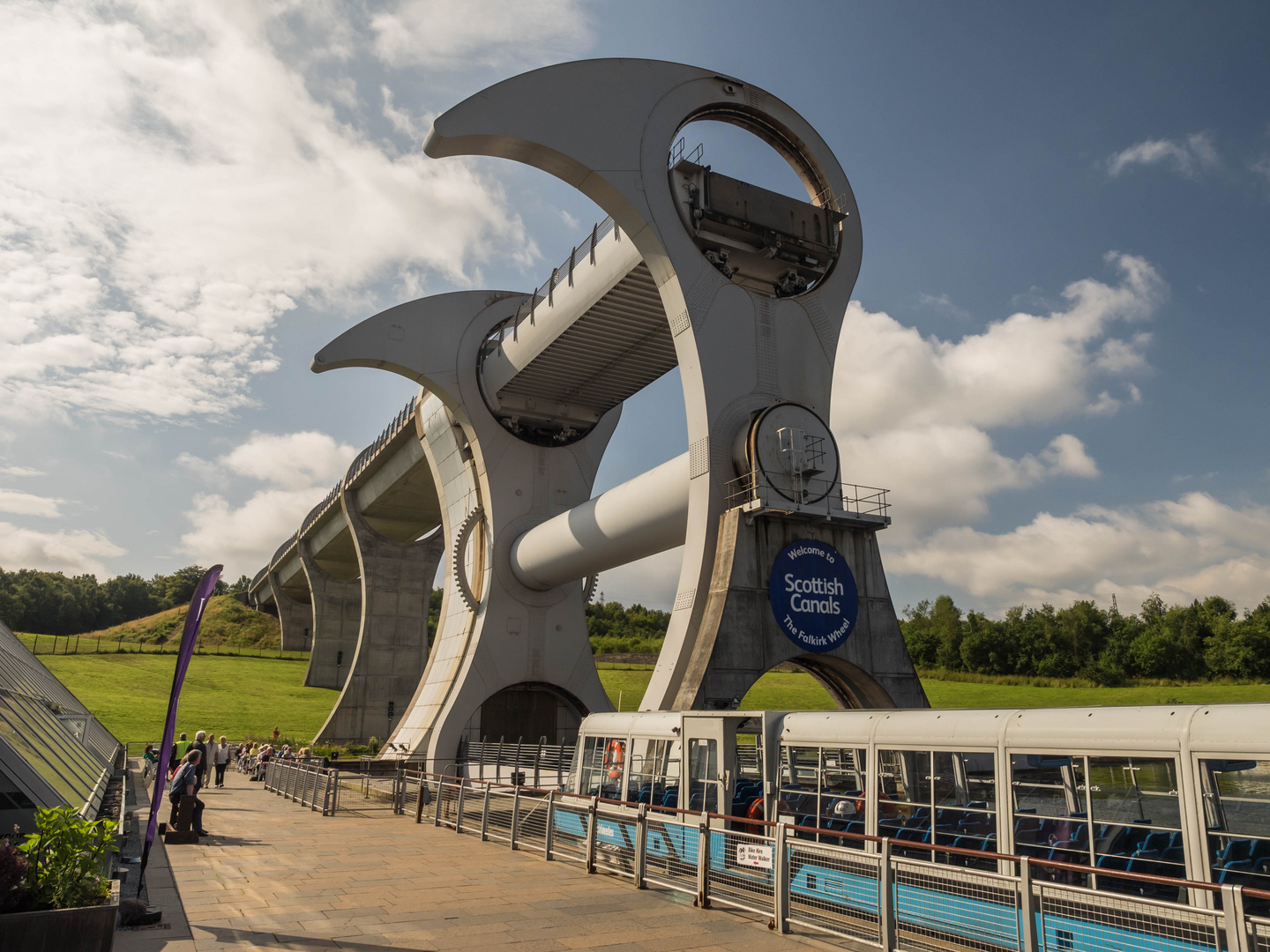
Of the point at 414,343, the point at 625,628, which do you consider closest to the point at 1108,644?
the point at 625,628

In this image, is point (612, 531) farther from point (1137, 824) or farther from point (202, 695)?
point (202, 695)

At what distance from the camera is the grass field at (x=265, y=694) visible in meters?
57.8

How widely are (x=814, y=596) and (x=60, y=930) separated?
50.0ft

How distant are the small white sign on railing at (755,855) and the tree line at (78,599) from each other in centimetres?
13071

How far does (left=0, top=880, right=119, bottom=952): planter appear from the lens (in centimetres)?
627

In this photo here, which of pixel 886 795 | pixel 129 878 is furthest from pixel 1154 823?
pixel 129 878

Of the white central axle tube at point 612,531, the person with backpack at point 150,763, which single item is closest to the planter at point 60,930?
the white central axle tube at point 612,531

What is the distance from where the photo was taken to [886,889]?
7.72 m

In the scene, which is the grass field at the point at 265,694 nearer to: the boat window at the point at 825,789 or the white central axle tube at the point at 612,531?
the white central axle tube at the point at 612,531

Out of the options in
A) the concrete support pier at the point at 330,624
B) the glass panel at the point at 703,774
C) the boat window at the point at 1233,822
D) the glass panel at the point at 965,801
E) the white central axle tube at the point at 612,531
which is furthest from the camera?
the concrete support pier at the point at 330,624

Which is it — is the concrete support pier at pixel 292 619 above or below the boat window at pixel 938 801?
above

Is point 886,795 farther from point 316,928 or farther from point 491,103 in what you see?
point 491,103

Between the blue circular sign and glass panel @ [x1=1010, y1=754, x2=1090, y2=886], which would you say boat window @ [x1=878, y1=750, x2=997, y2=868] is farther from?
the blue circular sign

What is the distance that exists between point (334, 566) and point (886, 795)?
65541 mm
